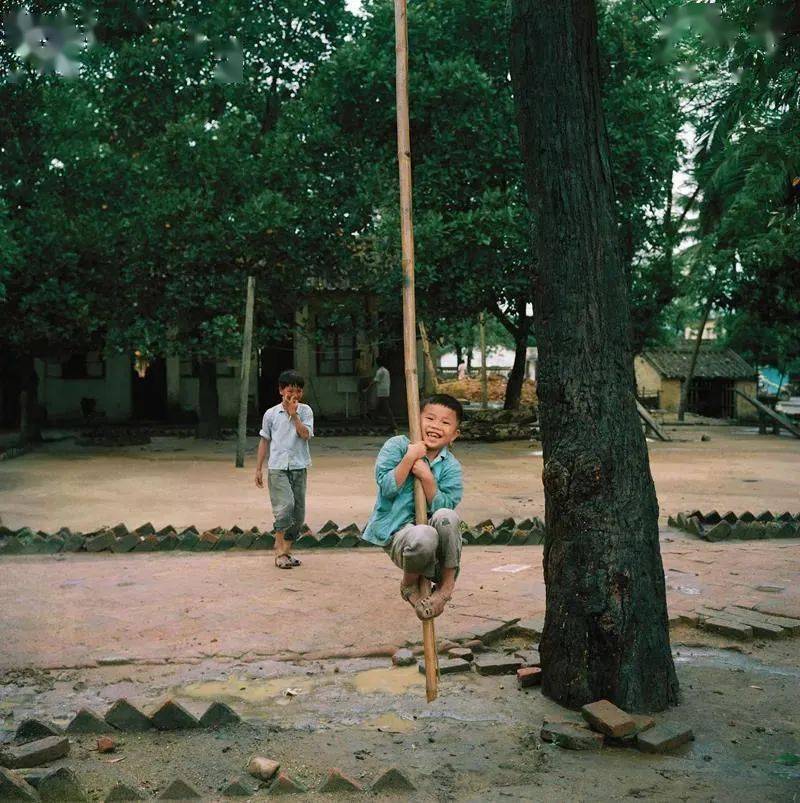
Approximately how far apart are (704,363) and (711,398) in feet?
4.25

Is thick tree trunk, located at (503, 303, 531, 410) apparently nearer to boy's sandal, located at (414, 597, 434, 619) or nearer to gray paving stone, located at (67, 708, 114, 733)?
boy's sandal, located at (414, 597, 434, 619)

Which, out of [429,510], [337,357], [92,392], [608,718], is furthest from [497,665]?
[92,392]

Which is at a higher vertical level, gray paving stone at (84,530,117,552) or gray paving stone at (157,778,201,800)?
gray paving stone at (84,530,117,552)

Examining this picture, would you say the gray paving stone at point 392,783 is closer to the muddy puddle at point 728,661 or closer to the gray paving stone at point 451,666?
the gray paving stone at point 451,666

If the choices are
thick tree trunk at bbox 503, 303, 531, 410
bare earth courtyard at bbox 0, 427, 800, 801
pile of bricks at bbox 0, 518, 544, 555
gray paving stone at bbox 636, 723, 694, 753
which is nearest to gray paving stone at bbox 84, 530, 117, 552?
pile of bricks at bbox 0, 518, 544, 555

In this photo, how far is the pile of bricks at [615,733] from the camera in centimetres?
408

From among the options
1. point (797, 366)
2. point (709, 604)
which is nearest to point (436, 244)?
point (709, 604)

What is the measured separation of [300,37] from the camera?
20.1 m

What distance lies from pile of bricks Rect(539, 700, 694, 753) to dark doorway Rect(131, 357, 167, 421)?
23.1 m

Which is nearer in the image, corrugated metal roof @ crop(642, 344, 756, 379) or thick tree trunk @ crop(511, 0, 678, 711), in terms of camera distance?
thick tree trunk @ crop(511, 0, 678, 711)

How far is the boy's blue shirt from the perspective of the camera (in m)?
4.52

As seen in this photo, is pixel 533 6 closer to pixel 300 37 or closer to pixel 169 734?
pixel 169 734

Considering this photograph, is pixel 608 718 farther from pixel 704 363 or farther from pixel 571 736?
pixel 704 363

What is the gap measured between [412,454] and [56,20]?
36.7ft
